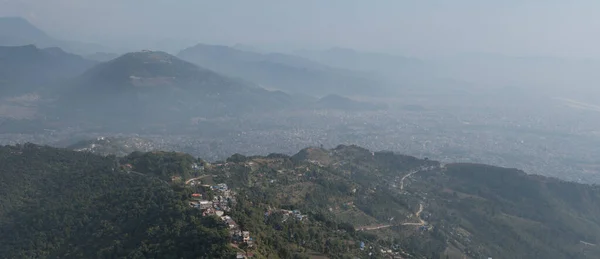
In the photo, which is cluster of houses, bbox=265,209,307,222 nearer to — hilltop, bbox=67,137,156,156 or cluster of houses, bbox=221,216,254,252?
cluster of houses, bbox=221,216,254,252

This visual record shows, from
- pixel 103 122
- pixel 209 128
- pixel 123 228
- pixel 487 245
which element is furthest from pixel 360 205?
pixel 103 122

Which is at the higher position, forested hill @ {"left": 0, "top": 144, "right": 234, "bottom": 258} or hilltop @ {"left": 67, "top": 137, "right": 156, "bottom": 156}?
forested hill @ {"left": 0, "top": 144, "right": 234, "bottom": 258}

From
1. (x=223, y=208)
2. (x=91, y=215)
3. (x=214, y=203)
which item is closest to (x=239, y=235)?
(x=223, y=208)

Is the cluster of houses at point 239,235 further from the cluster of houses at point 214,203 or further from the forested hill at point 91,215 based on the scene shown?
the cluster of houses at point 214,203

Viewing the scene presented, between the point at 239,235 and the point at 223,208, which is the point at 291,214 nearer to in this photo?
the point at 223,208

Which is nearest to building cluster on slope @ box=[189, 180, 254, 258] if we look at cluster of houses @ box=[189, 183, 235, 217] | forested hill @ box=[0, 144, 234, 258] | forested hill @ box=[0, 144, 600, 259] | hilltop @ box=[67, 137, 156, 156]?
cluster of houses @ box=[189, 183, 235, 217]

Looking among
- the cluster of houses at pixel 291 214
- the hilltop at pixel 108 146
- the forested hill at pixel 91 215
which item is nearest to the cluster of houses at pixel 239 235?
the forested hill at pixel 91 215

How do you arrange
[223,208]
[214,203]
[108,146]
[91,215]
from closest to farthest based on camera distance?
[223,208] → [214,203] → [91,215] → [108,146]

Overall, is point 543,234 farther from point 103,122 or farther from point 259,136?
point 103,122
